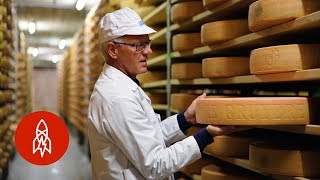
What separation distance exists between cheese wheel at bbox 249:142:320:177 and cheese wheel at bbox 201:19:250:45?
69 centimetres

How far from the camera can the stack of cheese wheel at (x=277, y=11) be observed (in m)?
1.83

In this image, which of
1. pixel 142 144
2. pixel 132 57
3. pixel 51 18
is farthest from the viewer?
pixel 51 18

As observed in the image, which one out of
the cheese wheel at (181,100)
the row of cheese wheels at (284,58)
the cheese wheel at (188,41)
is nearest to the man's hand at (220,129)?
the row of cheese wheels at (284,58)

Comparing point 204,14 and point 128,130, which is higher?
point 204,14

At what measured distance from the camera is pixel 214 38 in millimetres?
2533

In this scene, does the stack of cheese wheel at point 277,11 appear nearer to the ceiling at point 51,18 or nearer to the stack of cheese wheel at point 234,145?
the stack of cheese wheel at point 234,145

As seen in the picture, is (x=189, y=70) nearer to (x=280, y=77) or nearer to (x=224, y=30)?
(x=224, y=30)

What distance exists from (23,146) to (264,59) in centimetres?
139

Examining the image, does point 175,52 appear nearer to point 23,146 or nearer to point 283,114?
point 23,146

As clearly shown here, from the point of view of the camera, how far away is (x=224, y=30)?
2482mm

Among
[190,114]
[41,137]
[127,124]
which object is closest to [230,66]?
[190,114]

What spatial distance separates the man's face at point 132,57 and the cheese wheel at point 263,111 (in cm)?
45

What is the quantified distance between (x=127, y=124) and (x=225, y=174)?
793mm

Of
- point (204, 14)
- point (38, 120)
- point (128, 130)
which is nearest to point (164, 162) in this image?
point (128, 130)
